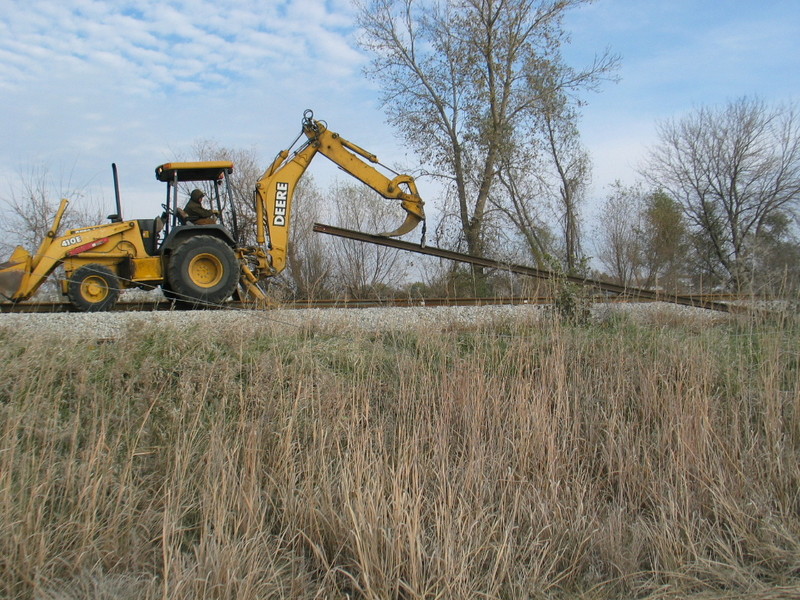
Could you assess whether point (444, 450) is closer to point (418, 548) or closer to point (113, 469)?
point (418, 548)

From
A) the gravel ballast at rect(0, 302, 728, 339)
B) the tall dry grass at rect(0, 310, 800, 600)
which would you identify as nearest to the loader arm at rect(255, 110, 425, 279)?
the gravel ballast at rect(0, 302, 728, 339)

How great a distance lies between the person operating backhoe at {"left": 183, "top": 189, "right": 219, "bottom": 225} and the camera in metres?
10.0

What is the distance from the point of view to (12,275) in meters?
8.90

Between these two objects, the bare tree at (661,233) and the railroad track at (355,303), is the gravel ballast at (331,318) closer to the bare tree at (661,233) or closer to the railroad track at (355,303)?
the railroad track at (355,303)

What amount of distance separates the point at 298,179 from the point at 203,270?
2.62 metres

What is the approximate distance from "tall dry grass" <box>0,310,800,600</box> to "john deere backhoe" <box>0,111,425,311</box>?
12.3ft

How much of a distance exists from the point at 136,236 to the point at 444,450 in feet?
25.0

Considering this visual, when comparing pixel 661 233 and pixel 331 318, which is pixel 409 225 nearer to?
pixel 331 318

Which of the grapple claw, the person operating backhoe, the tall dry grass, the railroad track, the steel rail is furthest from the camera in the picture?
the grapple claw

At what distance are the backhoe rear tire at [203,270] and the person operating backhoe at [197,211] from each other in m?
0.63

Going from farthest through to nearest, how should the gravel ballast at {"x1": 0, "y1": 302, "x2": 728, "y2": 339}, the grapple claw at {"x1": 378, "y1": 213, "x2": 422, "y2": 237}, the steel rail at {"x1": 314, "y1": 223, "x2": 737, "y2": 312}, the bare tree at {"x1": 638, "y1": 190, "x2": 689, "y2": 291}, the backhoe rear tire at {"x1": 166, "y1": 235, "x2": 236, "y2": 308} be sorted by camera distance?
1. the bare tree at {"x1": 638, "y1": 190, "x2": 689, "y2": 291}
2. the grapple claw at {"x1": 378, "y1": 213, "x2": 422, "y2": 237}
3. the backhoe rear tire at {"x1": 166, "y1": 235, "x2": 236, "y2": 308}
4. the steel rail at {"x1": 314, "y1": 223, "x2": 737, "y2": 312}
5. the gravel ballast at {"x1": 0, "y1": 302, "x2": 728, "y2": 339}

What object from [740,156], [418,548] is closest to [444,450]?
[418,548]

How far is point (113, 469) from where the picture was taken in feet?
12.7

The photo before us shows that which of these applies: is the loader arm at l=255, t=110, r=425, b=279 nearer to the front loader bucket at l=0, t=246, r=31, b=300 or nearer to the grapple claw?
the grapple claw
